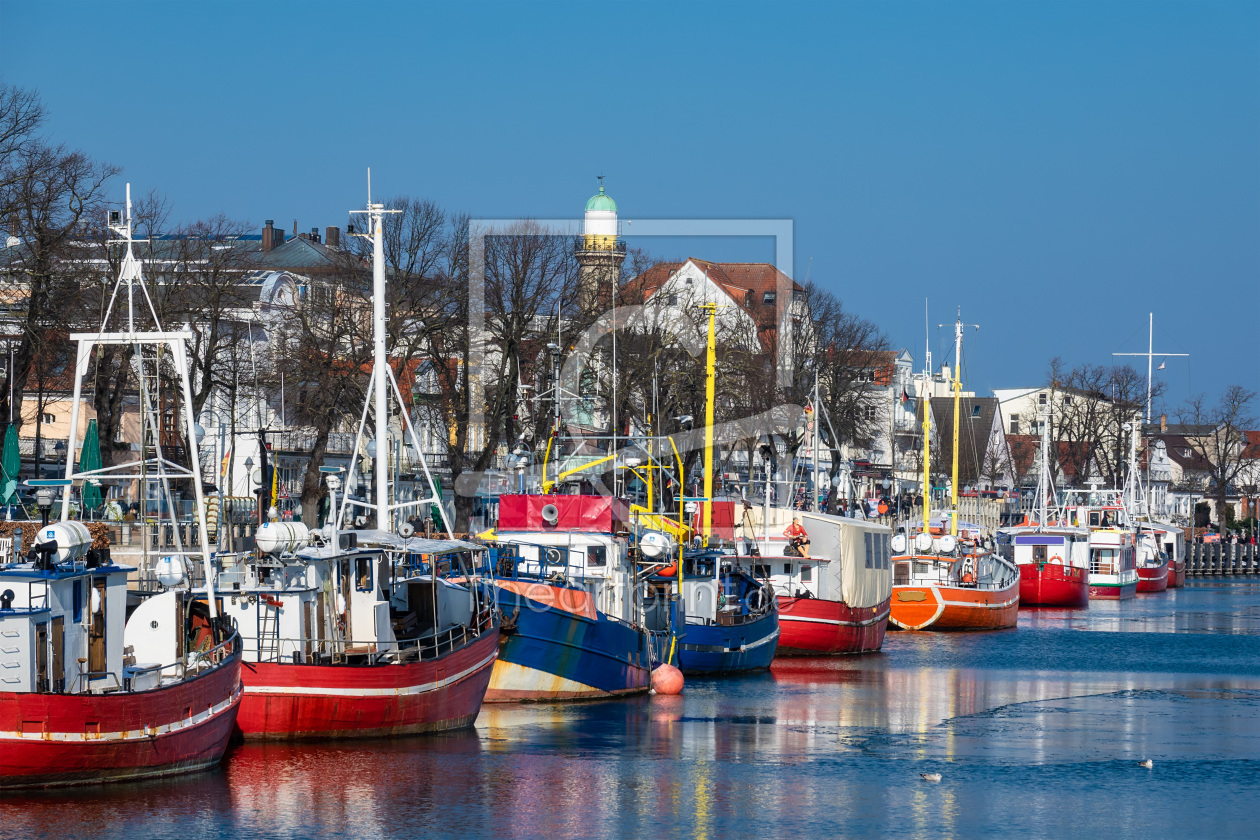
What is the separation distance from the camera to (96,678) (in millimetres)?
26109

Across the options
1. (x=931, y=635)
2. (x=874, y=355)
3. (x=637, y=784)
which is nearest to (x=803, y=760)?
(x=637, y=784)

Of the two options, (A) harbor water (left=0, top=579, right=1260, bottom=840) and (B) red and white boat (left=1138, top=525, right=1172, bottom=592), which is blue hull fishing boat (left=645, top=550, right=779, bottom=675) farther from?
(B) red and white boat (left=1138, top=525, right=1172, bottom=592)

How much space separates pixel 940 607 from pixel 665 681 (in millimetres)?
26885

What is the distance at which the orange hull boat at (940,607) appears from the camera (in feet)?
218

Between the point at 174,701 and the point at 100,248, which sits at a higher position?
the point at 100,248

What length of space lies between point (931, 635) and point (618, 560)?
28042 millimetres

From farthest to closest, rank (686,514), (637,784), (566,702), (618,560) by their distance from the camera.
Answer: (686,514)
(618,560)
(566,702)
(637,784)

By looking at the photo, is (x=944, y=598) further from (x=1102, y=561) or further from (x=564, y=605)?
(x=1102, y=561)

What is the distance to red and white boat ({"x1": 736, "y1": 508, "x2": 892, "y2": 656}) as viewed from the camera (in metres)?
52.8

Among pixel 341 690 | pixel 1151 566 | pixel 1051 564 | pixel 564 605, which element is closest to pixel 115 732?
pixel 341 690

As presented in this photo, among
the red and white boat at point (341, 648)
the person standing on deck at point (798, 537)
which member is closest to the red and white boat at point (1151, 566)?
the person standing on deck at point (798, 537)

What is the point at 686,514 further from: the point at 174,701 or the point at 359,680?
the point at 174,701

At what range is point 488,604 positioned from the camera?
35.8 m

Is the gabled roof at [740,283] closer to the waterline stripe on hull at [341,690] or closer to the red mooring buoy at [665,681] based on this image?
the red mooring buoy at [665,681]
